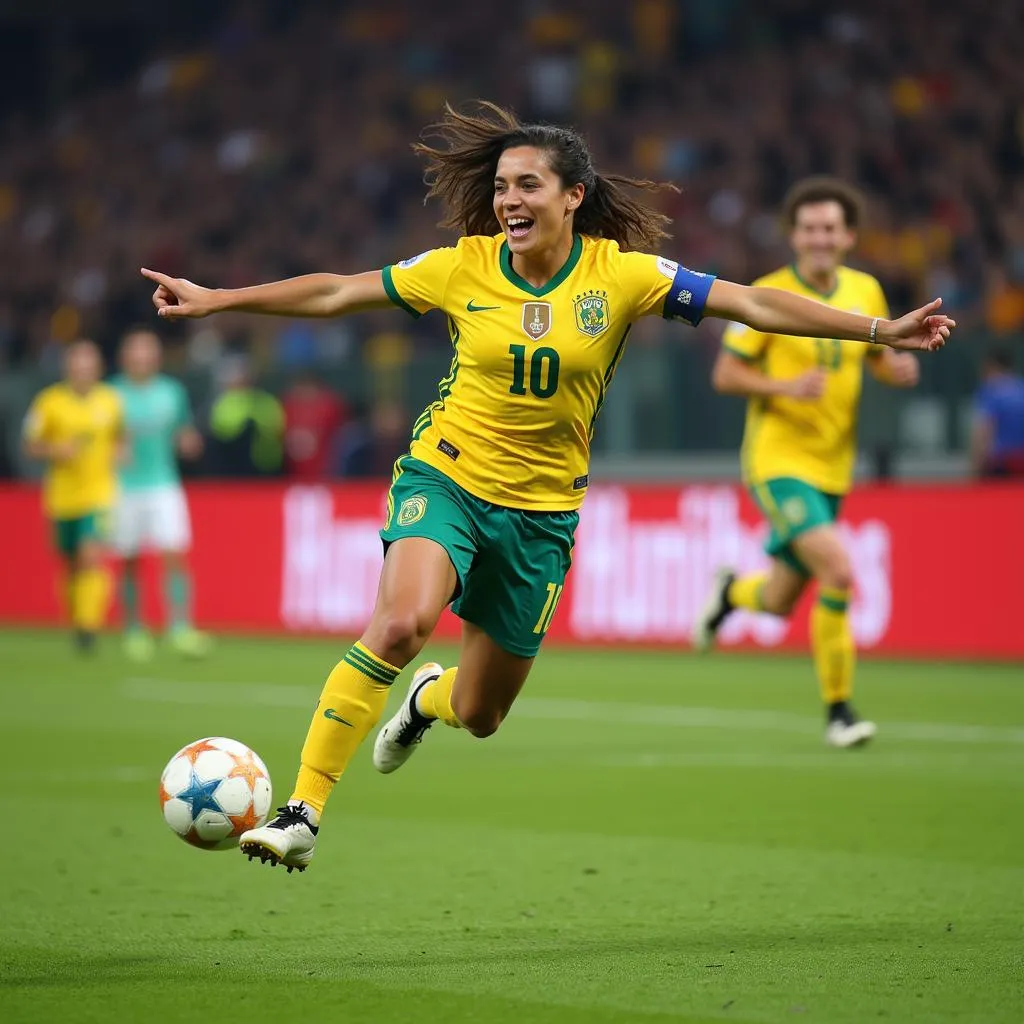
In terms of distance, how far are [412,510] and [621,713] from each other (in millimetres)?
6560

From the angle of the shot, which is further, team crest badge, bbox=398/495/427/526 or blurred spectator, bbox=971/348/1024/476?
blurred spectator, bbox=971/348/1024/476

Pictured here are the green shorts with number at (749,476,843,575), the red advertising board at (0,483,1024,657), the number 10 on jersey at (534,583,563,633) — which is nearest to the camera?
the number 10 on jersey at (534,583,563,633)

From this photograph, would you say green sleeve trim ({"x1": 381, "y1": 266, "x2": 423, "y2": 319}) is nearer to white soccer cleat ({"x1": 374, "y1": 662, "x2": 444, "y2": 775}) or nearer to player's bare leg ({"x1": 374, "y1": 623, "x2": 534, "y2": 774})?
player's bare leg ({"x1": 374, "y1": 623, "x2": 534, "y2": 774})

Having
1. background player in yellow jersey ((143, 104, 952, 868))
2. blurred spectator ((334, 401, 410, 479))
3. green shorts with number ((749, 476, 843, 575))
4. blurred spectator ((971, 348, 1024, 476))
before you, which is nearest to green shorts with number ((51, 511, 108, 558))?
blurred spectator ((334, 401, 410, 479))

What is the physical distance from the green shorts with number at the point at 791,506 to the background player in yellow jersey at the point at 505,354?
391cm

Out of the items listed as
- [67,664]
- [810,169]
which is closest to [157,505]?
[67,664]

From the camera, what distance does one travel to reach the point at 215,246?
93.4 ft

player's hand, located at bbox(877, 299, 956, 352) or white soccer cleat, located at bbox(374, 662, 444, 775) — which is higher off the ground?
player's hand, located at bbox(877, 299, 956, 352)

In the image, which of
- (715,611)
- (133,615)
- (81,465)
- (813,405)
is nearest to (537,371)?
(813,405)

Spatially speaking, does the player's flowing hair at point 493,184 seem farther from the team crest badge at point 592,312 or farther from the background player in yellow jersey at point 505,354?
the team crest badge at point 592,312

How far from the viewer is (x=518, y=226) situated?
6.43 metres

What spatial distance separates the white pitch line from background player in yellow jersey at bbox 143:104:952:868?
5.04 meters

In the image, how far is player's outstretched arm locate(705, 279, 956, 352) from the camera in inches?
238

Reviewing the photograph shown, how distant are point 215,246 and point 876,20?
989cm
